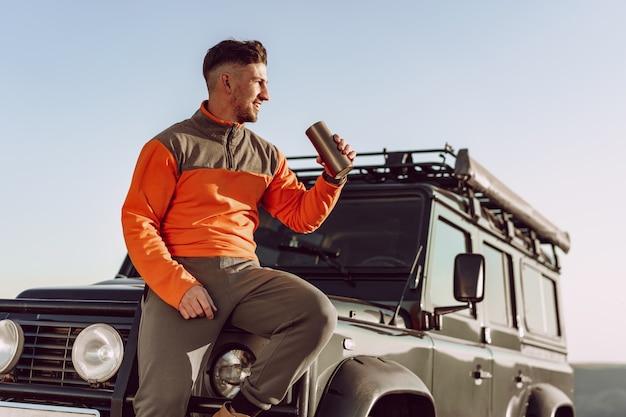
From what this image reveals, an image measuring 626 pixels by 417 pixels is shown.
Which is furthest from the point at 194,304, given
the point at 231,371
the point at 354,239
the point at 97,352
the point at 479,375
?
the point at 479,375

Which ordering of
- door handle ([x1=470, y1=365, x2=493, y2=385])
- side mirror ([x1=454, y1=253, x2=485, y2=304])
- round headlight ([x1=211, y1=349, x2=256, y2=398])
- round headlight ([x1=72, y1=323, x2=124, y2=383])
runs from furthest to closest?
1. door handle ([x1=470, y1=365, x2=493, y2=385])
2. side mirror ([x1=454, y1=253, x2=485, y2=304])
3. round headlight ([x1=72, y1=323, x2=124, y2=383])
4. round headlight ([x1=211, y1=349, x2=256, y2=398])

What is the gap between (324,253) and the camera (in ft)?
15.0

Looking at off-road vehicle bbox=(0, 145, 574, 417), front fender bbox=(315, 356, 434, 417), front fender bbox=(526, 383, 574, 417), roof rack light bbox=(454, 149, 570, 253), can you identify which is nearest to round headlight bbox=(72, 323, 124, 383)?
off-road vehicle bbox=(0, 145, 574, 417)

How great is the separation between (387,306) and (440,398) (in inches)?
20.9

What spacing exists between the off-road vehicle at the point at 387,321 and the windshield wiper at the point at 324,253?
0.03 feet

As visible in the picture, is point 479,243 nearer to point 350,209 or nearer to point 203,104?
point 350,209

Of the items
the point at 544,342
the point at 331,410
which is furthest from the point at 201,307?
the point at 544,342

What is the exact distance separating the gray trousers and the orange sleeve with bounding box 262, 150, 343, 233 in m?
0.41

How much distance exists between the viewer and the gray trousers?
2836 millimetres

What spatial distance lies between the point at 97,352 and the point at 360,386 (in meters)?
1.03

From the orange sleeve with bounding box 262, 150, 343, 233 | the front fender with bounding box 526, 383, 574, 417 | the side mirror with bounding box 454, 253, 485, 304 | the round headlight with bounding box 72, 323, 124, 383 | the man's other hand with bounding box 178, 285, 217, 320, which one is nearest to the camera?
the man's other hand with bounding box 178, 285, 217, 320

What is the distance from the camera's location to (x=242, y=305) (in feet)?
9.72

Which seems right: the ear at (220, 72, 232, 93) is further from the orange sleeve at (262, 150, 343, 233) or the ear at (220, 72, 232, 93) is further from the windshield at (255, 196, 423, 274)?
Result: the windshield at (255, 196, 423, 274)

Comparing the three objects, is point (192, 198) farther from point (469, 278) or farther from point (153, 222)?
point (469, 278)
